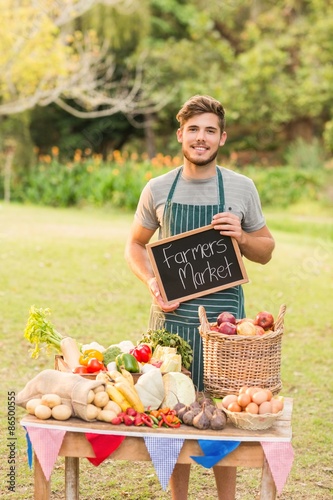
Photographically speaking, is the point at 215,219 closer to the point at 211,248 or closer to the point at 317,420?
the point at 211,248

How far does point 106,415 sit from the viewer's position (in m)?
3.13

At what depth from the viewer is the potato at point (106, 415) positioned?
10.3ft

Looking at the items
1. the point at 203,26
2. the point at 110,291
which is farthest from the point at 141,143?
the point at 110,291

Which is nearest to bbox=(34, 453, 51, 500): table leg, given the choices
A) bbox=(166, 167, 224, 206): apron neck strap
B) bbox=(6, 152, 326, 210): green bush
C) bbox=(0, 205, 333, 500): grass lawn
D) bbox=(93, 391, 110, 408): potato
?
bbox=(93, 391, 110, 408): potato

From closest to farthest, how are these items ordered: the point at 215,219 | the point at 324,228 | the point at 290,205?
1. the point at 215,219
2. the point at 324,228
3. the point at 290,205

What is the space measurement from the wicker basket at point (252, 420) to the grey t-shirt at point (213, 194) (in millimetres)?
1061

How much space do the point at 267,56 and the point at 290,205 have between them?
5.08m

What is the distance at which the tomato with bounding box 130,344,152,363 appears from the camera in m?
3.56

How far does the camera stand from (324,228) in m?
16.6

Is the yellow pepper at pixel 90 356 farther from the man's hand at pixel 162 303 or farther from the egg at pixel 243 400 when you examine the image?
the egg at pixel 243 400

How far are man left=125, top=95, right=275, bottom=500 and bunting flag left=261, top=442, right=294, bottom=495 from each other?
0.68 metres

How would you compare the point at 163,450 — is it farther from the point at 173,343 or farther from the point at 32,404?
the point at 173,343

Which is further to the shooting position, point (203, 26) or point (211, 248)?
point (203, 26)

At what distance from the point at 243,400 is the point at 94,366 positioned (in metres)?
0.68
